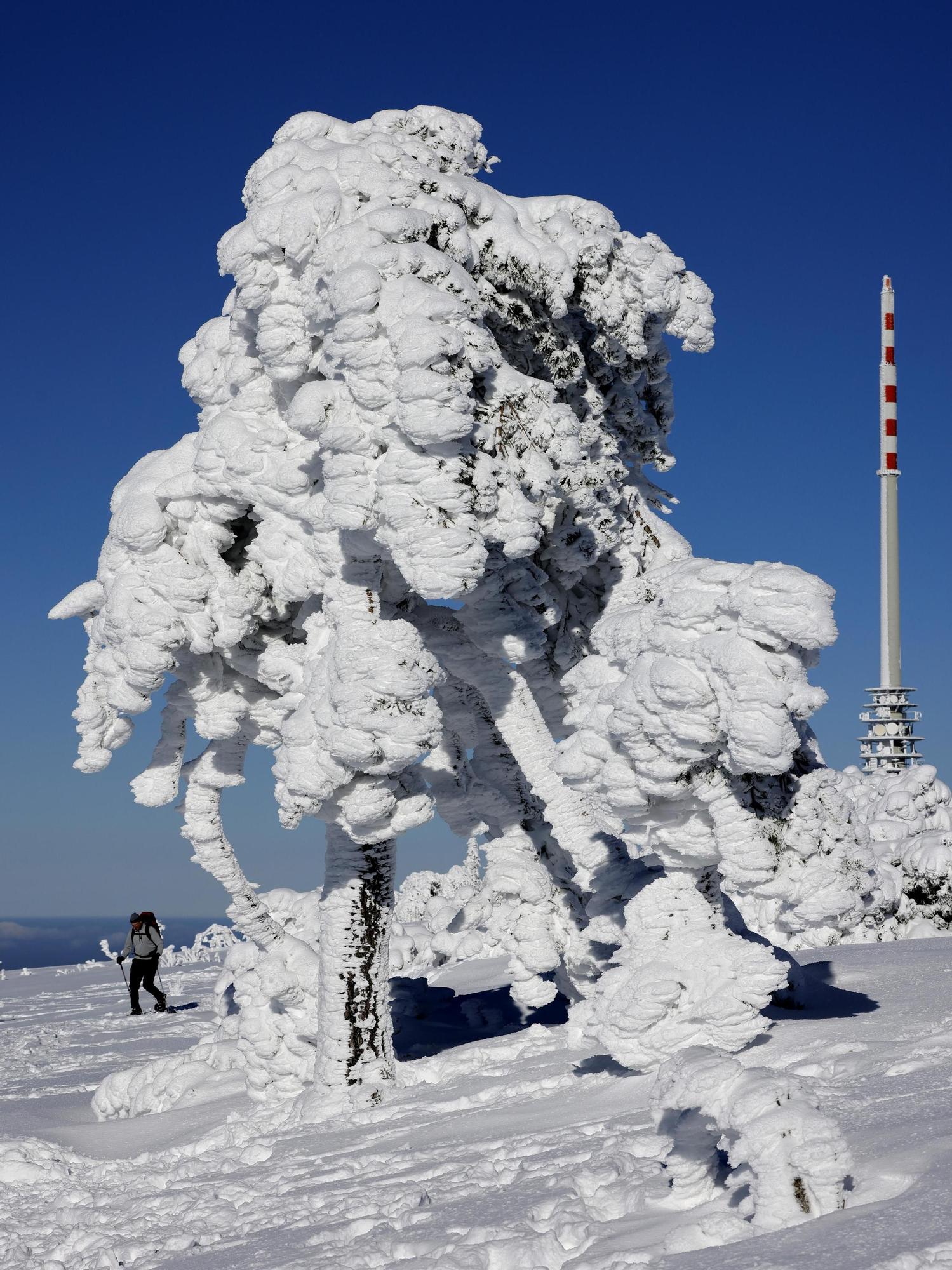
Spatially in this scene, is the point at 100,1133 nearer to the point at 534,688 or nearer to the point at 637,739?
the point at 534,688

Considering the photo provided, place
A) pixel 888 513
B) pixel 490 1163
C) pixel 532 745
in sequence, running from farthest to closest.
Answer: pixel 888 513
pixel 532 745
pixel 490 1163

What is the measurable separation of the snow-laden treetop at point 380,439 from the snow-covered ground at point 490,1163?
229cm

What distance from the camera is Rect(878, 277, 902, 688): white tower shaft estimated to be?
48594 millimetres

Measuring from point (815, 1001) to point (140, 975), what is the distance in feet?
34.7

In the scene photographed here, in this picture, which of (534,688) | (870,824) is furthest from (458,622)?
(870,824)

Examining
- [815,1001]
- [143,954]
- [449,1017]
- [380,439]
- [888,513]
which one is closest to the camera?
[380,439]

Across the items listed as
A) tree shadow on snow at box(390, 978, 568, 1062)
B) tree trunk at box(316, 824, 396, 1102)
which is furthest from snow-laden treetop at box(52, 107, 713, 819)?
tree shadow on snow at box(390, 978, 568, 1062)

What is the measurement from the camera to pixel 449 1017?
11.9m

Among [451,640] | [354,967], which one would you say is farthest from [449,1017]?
[451,640]

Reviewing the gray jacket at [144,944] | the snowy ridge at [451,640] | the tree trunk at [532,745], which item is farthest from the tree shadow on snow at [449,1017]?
the gray jacket at [144,944]

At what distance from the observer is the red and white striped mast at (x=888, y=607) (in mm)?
48625

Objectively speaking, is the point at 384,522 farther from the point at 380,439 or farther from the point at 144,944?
the point at 144,944

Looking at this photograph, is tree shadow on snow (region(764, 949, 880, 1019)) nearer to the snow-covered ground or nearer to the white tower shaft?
the snow-covered ground

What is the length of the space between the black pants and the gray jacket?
5 cm
